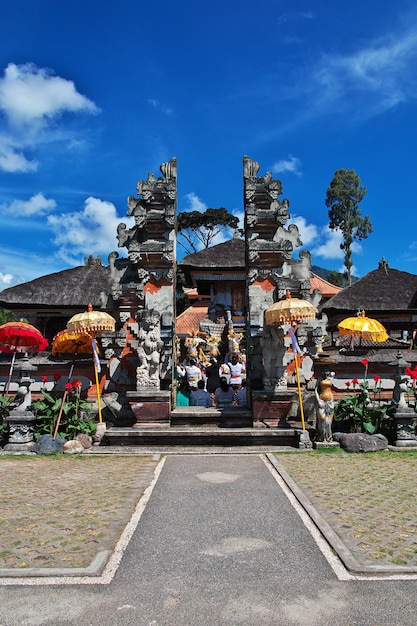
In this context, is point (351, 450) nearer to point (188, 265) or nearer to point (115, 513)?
point (115, 513)

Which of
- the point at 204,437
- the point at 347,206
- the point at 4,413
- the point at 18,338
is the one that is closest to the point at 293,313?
the point at 204,437

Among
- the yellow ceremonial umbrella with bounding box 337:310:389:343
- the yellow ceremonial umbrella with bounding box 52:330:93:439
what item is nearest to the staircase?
the yellow ceremonial umbrella with bounding box 52:330:93:439

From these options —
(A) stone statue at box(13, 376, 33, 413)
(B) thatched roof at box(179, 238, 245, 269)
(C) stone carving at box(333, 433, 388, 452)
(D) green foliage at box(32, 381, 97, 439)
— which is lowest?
(C) stone carving at box(333, 433, 388, 452)

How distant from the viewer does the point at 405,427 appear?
948cm

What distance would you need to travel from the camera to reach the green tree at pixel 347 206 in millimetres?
42219

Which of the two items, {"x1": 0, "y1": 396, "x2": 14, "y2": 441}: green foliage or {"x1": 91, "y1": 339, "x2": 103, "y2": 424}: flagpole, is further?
{"x1": 91, "y1": 339, "x2": 103, "y2": 424}: flagpole

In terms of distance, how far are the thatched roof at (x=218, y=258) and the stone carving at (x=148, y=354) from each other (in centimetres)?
1945

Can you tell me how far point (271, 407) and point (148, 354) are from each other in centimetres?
274

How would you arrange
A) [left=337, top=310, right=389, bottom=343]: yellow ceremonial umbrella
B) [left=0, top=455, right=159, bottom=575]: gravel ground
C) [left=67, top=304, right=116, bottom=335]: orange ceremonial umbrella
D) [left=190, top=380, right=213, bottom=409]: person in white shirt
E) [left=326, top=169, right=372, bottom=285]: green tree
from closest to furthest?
[left=0, top=455, right=159, bottom=575]: gravel ground → [left=67, top=304, right=116, bottom=335]: orange ceremonial umbrella → [left=337, top=310, right=389, bottom=343]: yellow ceremonial umbrella → [left=190, top=380, right=213, bottom=409]: person in white shirt → [left=326, top=169, right=372, bottom=285]: green tree

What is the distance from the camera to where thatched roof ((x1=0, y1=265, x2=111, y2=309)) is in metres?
25.9

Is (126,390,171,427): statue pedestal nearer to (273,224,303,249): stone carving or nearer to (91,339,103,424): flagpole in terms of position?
(91,339,103,424): flagpole

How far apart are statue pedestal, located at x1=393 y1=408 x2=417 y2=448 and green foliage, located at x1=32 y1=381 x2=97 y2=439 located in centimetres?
577

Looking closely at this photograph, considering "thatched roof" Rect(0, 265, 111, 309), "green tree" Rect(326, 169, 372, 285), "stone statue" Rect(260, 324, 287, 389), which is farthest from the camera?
"green tree" Rect(326, 169, 372, 285)

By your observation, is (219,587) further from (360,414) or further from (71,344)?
(71,344)
